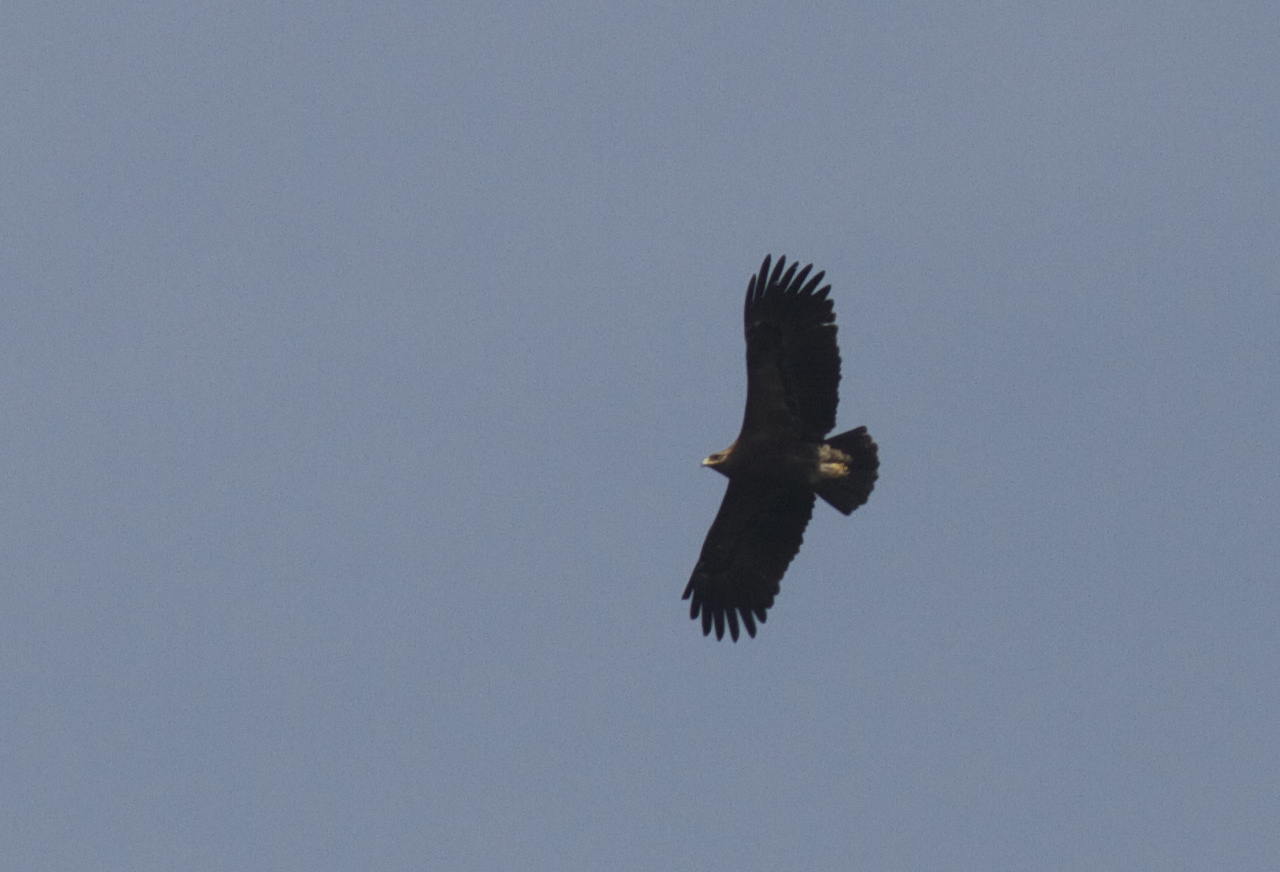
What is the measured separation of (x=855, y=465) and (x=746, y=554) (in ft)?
7.11

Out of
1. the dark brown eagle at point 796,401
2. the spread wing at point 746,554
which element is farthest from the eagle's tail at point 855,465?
the spread wing at point 746,554

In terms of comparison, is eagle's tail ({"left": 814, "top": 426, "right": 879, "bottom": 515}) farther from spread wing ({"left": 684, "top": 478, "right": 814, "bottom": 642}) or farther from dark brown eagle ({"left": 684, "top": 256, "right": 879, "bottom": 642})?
spread wing ({"left": 684, "top": 478, "right": 814, "bottom": 642})

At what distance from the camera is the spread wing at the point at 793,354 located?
74.3 feet

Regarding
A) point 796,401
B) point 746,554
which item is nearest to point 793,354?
point 796,401

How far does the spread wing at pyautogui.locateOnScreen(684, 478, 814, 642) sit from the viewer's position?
2367 cm

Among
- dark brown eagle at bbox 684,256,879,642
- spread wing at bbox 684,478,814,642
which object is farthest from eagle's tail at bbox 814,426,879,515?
spread wing at bbox 684,478,814,642

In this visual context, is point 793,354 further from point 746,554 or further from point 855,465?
point 746,554

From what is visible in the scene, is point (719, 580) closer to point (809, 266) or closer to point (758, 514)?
point (758, 514)

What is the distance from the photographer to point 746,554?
24031mm

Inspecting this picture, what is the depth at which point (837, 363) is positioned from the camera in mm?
22750

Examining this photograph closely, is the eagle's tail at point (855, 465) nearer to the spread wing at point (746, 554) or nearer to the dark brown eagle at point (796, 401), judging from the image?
the dark brown eagle at point (796, 401)

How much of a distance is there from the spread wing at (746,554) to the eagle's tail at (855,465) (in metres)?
0.84

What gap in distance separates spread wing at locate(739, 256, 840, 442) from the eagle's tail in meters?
0.28

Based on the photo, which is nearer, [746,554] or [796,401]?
[796,401]
